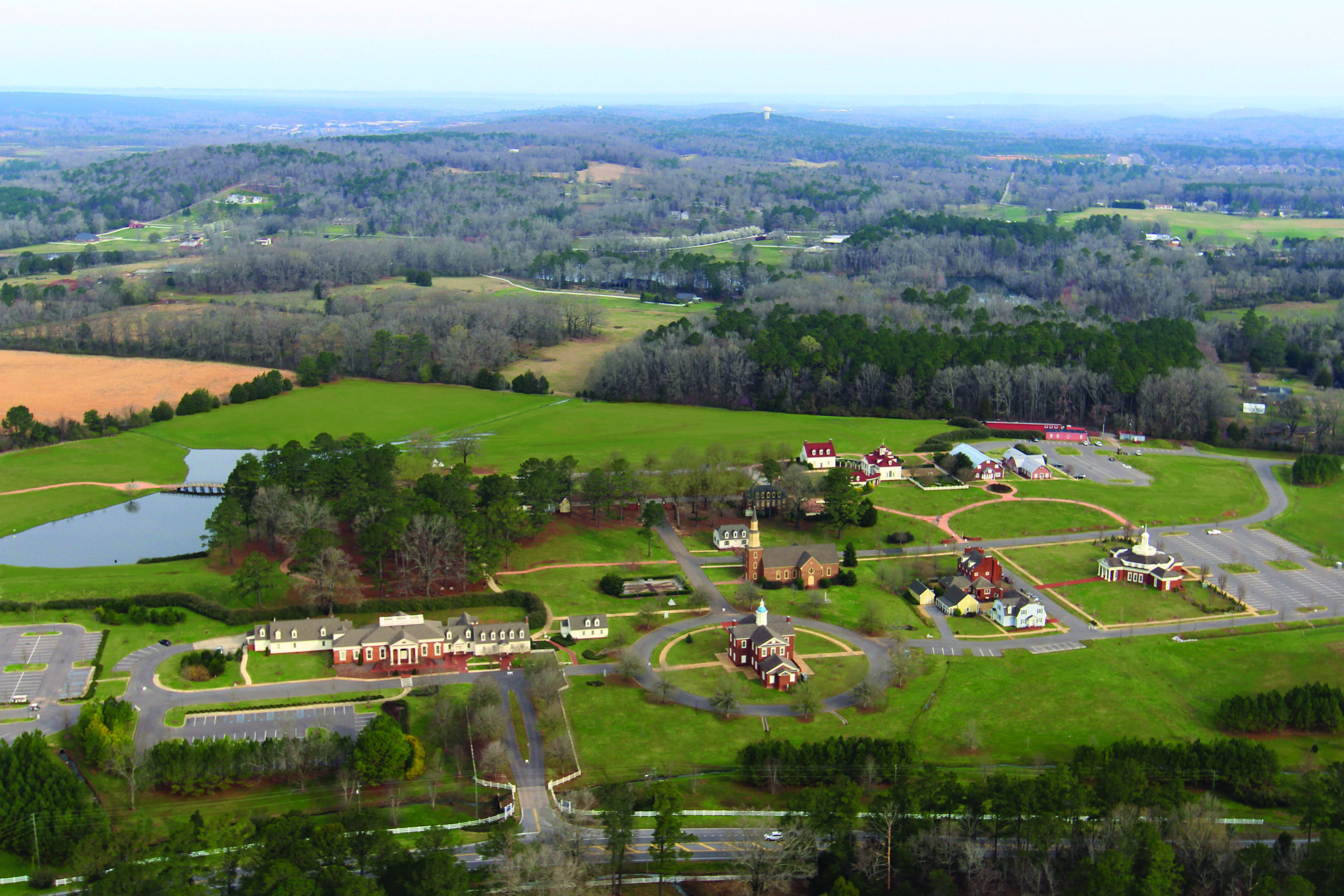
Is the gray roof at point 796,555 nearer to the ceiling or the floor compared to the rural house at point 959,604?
nearer to the ceiling

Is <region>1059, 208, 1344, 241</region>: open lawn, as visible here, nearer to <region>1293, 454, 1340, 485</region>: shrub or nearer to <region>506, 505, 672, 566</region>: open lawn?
<region>1293, 454, 1340, 485</region>: shrub

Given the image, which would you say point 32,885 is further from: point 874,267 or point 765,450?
point 874,267

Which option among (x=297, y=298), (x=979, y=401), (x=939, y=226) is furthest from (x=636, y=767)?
(x=939, y=226)

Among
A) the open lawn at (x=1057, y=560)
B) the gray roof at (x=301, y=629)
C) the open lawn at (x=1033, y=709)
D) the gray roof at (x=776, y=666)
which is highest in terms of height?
the gray roof at (x=776, y=666)

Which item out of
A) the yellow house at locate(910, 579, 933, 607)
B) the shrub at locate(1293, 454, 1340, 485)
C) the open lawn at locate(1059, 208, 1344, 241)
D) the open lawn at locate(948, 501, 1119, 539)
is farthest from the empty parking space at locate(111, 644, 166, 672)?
the open lawn at locate(1059, 208, 1344, 241)

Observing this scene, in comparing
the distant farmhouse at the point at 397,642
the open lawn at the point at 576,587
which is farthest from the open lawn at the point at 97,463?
the open lawn at the point at 576,587

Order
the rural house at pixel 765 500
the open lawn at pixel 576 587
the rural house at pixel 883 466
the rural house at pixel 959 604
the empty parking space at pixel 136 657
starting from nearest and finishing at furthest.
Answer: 1. the empty parking space at pixel 136 657
2. the open lawn at pixel 576 587
3. the rural house at pixel 959 604
4. the rural house at pixel 765 500
5. the rural house at pixel 883 466

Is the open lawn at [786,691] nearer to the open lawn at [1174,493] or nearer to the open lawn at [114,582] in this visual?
the open lawn at [114,582]
